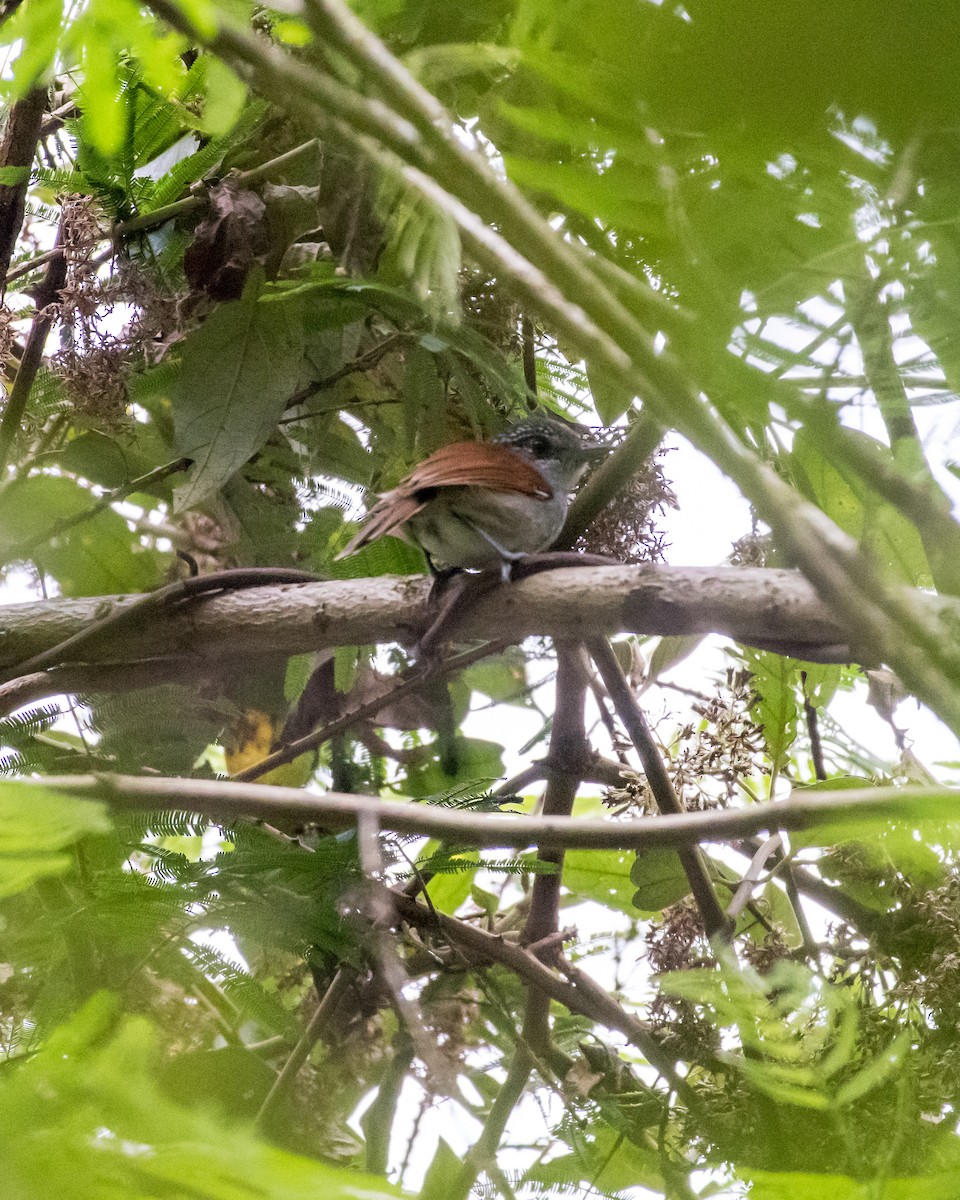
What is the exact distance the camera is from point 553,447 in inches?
72.2

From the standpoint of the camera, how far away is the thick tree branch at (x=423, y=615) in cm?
109

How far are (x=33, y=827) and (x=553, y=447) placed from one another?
128 cm

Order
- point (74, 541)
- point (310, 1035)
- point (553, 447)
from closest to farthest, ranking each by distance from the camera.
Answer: point (310, 1035), point (74, 541), point (553, 447)

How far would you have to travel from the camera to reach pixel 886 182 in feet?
1.97

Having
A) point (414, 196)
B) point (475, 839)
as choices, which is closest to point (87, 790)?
point (475, 839)

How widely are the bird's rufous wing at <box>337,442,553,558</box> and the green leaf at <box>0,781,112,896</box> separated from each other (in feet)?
2.65

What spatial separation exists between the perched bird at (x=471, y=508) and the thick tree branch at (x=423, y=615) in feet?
0.66

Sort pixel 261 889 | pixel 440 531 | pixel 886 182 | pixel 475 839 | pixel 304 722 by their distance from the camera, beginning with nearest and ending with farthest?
pixel 886 182, pixel 475 839, pixel 261 889, pixel 440 531, pixel 304 722

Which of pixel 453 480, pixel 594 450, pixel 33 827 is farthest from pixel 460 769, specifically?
pixel 33 827

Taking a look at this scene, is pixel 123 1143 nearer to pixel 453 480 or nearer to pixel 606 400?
pixel 453 480

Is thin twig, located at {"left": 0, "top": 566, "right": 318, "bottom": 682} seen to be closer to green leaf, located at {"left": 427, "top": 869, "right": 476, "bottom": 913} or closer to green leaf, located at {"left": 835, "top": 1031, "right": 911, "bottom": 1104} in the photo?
green leaf, located at {"left": 427, "top": 869, "right": 476, "bottom": 913}

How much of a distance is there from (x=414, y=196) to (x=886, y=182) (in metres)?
0.61

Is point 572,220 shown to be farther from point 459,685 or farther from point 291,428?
point 459,685

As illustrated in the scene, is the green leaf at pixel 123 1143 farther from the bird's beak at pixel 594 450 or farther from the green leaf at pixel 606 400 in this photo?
the bird's beak at pixel 594 450
